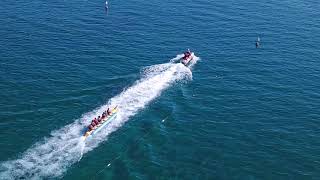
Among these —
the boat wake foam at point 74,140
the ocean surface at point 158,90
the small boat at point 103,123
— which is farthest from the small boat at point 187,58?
the small boat at point 103,123

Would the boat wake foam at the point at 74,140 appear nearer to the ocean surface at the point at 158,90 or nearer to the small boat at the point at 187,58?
the ocean surface at the point at 158,90

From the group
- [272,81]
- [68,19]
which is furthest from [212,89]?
[68,19]

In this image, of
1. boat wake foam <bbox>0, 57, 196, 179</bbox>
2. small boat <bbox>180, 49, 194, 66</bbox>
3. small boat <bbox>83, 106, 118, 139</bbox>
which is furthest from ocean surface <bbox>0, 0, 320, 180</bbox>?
small boat <bbox>180, 49, 194, 66</bbox>

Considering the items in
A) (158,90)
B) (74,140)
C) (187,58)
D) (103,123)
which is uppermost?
(187,58)

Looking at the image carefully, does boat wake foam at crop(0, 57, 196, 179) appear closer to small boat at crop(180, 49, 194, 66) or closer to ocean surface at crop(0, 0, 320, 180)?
ocean surface at crop(0, 0, 320, 180)

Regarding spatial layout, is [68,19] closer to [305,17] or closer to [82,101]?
[82,101]

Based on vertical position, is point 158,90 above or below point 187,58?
below

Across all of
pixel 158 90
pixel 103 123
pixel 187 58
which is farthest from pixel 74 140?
pixel 187 58

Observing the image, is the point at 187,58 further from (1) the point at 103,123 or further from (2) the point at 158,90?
(1) the point at 103,123
